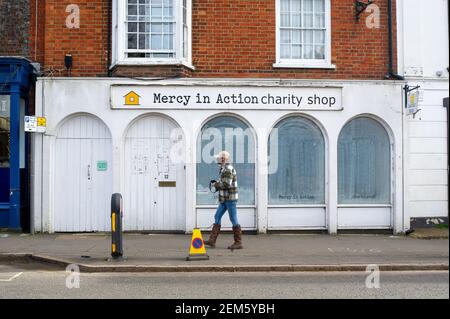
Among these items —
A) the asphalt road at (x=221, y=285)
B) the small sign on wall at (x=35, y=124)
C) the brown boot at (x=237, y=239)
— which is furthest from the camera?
the small sign on wall at (x=35, y=124)

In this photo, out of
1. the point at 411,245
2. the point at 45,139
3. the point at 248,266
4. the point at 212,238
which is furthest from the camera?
the point at 45,139

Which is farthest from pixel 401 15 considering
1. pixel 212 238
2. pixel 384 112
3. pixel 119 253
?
pixel 119 253

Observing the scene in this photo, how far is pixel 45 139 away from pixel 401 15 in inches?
359

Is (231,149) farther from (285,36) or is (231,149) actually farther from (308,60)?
(285,36)

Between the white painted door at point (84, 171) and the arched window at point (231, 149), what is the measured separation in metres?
2.26

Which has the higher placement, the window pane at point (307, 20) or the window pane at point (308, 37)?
the window pane at point (307, 20)

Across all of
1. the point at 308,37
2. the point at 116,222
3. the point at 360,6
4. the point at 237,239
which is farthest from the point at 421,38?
the point at 116,222

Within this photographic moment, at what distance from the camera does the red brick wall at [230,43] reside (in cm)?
1230

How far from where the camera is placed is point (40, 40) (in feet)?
41.0

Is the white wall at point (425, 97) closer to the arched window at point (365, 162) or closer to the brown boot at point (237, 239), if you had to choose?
the arched window at point (365, 162)

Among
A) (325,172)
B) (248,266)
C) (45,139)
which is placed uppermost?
(45,139)

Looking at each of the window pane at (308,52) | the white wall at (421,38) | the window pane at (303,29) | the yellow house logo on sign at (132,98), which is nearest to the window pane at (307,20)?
the window pane at (303,29)

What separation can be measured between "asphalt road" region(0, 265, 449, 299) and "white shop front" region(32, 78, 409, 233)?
3.83 meters

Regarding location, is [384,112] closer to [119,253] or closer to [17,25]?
[119,253]
